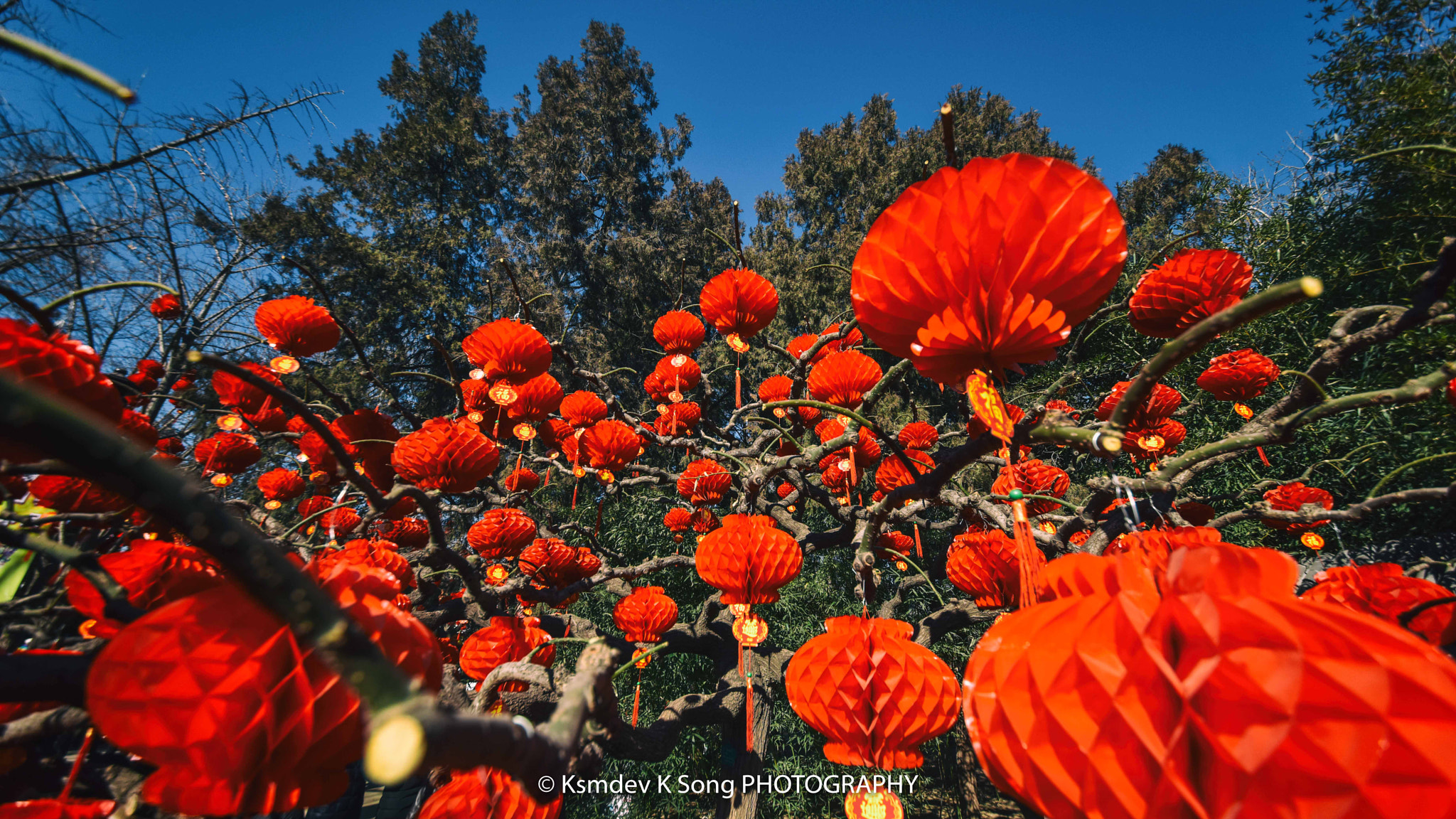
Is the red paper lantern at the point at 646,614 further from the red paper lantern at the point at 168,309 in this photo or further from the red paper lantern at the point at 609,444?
the red paper lantern at the point at 168,309

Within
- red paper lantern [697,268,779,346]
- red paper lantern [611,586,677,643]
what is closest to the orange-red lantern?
red paper lantern [611,586,677,643]

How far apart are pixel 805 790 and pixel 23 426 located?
3862mm

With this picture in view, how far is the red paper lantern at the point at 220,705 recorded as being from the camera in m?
0.31

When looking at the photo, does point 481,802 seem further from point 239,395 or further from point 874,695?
point 239,395

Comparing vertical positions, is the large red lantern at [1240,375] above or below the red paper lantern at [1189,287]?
above

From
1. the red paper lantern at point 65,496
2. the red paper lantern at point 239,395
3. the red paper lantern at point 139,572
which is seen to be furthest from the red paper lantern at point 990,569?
the red paper lantern at point 239,395

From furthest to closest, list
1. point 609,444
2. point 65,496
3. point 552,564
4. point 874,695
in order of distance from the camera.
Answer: point 609,444
point 552,564
point 65,496
point 874,695

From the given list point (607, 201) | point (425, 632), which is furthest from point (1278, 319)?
point (607, 201)

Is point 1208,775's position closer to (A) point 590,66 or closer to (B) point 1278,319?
(B) point 1278,319

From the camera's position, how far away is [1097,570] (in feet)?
1.35

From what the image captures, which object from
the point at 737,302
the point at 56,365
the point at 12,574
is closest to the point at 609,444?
the point at 737,302

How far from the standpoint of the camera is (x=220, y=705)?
0.32 m

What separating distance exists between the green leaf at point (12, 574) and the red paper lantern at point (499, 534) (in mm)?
904

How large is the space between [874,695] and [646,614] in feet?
3.56
